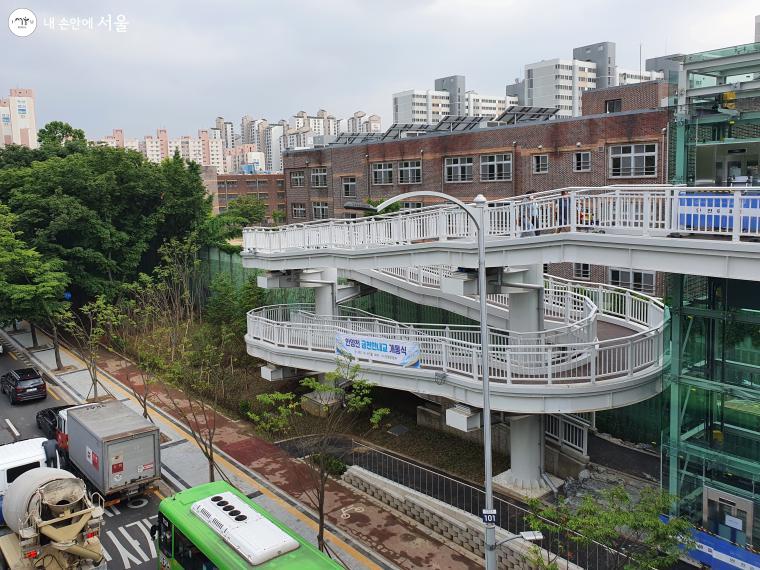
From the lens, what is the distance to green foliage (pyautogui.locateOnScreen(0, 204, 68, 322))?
30.2 m

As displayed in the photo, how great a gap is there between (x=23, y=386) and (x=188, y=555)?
18.1 m

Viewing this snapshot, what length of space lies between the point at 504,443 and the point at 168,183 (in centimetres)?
2635

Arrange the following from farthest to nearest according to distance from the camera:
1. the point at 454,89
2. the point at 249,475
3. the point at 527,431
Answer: the point at 454,89 < the point at 249,475 < the point at 527,431

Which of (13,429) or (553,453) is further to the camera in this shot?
(13,429)

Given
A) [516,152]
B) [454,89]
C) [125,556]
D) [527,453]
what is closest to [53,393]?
[125,556]

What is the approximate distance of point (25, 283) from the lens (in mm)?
31641

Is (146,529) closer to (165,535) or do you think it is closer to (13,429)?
(165,535)

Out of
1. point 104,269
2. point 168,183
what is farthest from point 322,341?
point 168,183

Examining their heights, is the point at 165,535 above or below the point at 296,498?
above

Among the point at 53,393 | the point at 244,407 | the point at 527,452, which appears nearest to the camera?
the point at 527,452

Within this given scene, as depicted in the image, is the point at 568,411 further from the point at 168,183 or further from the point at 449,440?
the point at 168,183

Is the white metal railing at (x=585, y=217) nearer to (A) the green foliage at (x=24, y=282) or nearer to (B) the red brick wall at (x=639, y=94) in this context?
(A) the green foliage at (x=24, y=282)

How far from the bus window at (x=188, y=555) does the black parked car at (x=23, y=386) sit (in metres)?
17.5

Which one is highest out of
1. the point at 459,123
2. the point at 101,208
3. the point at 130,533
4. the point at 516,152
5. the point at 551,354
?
the point at 459,123
